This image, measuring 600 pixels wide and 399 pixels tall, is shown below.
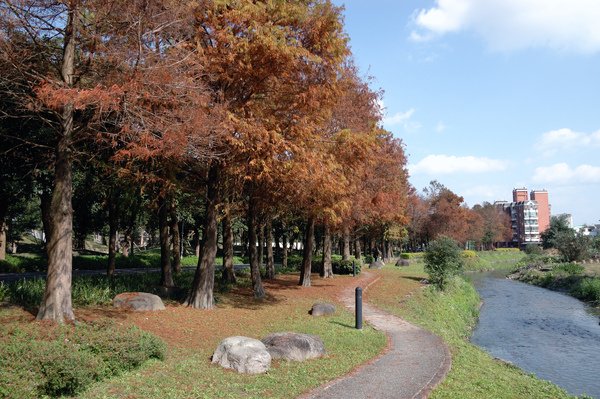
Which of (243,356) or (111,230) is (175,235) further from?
(243,356)

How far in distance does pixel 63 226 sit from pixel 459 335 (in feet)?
44.1

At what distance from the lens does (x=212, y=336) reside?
11.1 m

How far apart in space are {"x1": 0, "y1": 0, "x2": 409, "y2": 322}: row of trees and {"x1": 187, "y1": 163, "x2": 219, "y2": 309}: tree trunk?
5 cm

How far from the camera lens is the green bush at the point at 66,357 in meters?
6.27

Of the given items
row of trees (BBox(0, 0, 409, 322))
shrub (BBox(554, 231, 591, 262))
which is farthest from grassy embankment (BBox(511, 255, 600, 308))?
row of trees (BBox(0, 0, 409, 322))

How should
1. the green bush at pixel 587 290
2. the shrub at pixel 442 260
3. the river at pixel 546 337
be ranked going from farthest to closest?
the green bush at pixel 587 290 → the shrub at pixel 442 260 → the river at pixel 546 337

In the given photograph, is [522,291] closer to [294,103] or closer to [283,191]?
[283,191]

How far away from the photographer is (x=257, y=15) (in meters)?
12.9

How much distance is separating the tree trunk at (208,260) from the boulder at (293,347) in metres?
5.59

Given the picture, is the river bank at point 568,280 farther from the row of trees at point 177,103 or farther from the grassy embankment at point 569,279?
the row of trees at point 177,103

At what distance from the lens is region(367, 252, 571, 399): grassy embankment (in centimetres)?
854

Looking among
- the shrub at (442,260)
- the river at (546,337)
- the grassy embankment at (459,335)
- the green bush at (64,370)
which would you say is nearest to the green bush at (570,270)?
the river at (546,337)

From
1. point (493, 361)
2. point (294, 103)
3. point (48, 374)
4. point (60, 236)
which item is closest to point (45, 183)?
point (60, 236)

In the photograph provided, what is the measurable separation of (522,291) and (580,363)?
76.9 ft
